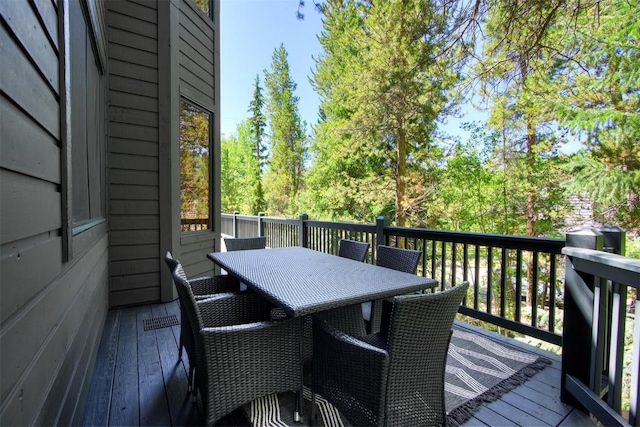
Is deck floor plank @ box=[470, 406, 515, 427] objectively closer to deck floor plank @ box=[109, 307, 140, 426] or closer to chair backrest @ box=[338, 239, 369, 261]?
chair backrest @ box=[338, 239, 369, 261]

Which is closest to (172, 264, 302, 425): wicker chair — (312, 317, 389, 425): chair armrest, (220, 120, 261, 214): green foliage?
(312, 317, 389, 425): chair armrest

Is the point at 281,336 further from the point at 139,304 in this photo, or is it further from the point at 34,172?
the point at 139,304

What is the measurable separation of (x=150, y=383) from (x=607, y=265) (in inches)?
107

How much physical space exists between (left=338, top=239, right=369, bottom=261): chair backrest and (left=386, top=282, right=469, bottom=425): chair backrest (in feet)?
4.90

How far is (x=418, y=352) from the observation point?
52.7 inches

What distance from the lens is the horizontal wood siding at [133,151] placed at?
327 centimetres

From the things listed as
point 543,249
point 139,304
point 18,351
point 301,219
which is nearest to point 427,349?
point 18,351

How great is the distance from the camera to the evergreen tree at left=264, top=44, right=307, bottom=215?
51.6ft

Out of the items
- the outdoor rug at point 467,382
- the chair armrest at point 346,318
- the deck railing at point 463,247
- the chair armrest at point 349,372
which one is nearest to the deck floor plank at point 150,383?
the outdoor rug at point 467,382

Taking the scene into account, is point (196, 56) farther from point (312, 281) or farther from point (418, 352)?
point (418, 352)

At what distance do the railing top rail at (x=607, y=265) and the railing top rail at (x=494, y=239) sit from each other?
0.52 metres

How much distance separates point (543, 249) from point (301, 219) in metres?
3.47

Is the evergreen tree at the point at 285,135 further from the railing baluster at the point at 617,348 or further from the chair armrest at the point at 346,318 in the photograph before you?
the railing baluster at the point at 617,348

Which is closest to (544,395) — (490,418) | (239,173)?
(490,418)
